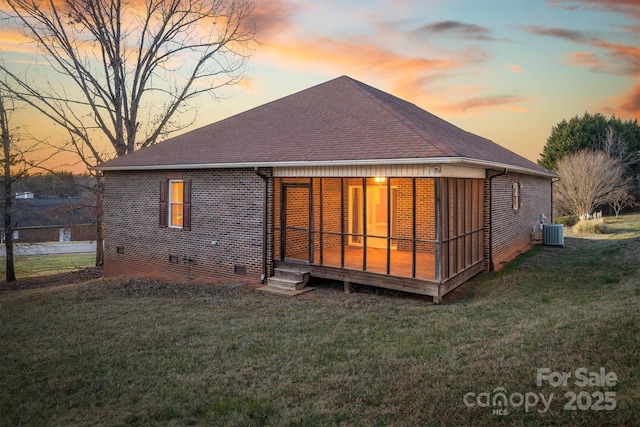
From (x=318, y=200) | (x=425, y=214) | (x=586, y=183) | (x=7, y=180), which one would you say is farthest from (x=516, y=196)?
(x=7, y=180)

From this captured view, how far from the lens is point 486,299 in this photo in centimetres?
888

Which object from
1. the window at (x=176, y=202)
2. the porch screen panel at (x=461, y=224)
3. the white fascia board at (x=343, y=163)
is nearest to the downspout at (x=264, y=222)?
the white fascia board at (x=343, y=163)

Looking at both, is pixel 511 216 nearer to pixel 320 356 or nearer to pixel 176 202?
pixel 320 356

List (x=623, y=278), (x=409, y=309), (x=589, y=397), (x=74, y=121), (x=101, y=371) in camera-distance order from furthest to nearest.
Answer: (x=74, y=121), (x=623, y=278), (x=409, y=309), (x=101, y=371), (x=589, y=397)

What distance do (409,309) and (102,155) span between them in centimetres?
1846

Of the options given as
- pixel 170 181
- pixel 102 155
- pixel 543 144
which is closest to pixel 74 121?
pixel 102 155

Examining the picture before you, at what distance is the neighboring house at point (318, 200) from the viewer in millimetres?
9305

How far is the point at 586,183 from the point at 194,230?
28295 mm

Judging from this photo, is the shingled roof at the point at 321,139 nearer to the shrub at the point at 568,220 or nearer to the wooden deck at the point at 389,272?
the wooden deck at the point at 389,272

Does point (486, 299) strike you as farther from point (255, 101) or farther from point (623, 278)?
point (255, 101)

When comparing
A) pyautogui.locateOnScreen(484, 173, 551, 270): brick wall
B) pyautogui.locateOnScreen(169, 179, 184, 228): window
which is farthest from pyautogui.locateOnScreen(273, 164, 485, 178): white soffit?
pyautogui.locateOnScreen(169, 179, 184, 228): window

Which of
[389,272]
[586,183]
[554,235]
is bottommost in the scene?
[389,272]

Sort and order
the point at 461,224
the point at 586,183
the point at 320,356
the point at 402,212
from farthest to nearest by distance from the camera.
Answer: the point at 586,183, the point at 402,212, the point at 461,224, the point at 320,356

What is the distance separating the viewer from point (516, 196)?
47.8 feet
